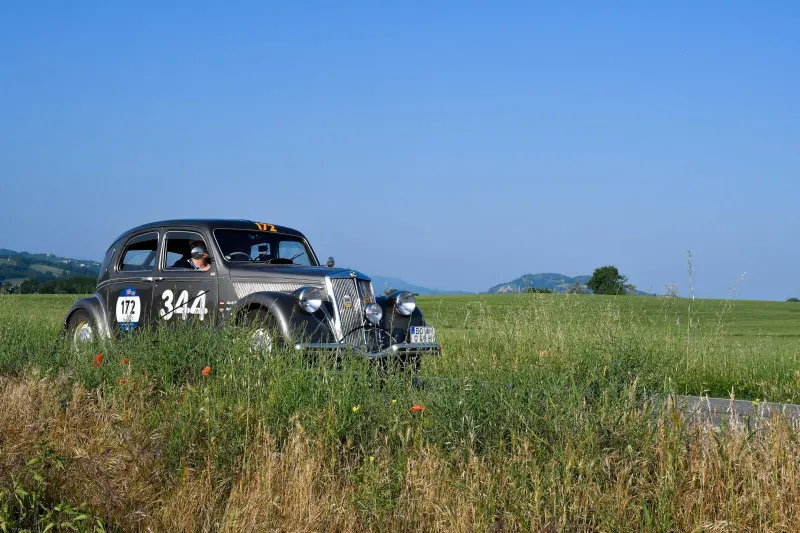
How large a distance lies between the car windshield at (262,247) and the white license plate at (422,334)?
234 centimetres

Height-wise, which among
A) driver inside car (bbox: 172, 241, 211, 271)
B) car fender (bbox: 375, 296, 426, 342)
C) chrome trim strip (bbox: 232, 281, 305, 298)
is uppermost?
driver inside car (bbox: 172, 241, 211, 271)

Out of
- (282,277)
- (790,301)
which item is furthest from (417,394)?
(790,301)

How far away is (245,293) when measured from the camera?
10.7m

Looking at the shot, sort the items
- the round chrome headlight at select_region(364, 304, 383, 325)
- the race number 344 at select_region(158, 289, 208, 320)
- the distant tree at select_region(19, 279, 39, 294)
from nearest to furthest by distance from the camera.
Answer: the round chrome headlight at select_region(364, 304, 383, 325), the race number 344 at select_region(158, 289, 208, 320), the distant tree at select_region(19, 279, 39, 294)

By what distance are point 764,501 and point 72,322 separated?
34.5 feet

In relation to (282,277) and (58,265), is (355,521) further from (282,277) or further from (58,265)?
(58,265)

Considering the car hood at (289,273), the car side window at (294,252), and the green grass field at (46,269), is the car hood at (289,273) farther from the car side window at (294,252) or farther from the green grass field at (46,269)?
the green grass field at (46,269)

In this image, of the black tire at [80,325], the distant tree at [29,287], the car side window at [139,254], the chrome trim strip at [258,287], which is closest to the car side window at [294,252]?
the chrome trim strip at [258,287]

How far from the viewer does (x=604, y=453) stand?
5.18 metres

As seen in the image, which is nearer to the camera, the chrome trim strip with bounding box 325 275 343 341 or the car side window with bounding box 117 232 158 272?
the chrome trim strip with bounding box 325 275 343 341

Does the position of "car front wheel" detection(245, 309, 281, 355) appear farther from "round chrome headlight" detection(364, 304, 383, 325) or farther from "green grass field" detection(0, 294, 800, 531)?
"round chrome headlight" detection(364, 304, 383, 325)

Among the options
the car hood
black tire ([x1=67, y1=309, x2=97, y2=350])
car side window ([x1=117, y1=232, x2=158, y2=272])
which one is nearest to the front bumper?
the car hood

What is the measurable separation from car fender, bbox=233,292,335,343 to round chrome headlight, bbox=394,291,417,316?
1.24m

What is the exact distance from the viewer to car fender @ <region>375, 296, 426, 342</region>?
1096cm
